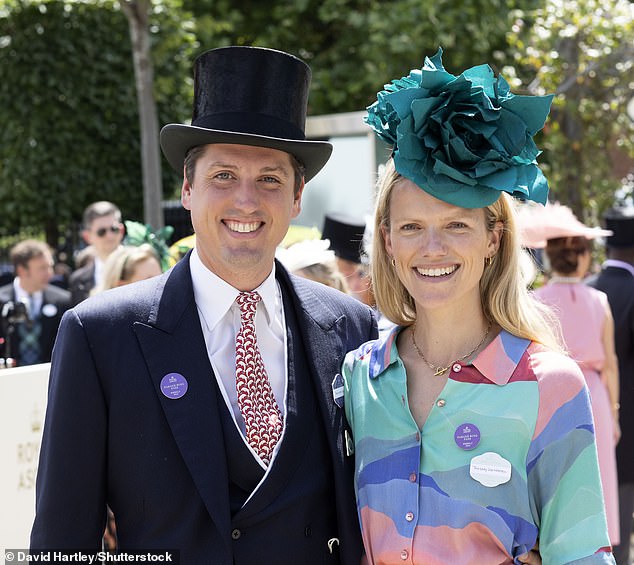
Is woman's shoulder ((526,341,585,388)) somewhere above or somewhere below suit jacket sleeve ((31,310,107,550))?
above

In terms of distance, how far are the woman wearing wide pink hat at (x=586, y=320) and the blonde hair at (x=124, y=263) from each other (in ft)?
6.96

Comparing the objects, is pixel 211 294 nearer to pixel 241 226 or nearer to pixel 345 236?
pixel 241 226

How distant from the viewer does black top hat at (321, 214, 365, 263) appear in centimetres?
568

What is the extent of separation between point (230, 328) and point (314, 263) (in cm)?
212

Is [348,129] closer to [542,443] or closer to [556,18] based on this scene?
[556,18]

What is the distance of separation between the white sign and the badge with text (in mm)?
1348

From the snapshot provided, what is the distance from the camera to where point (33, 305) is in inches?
286

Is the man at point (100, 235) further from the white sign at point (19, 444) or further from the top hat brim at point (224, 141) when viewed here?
the top hat brim at point (224, 141)

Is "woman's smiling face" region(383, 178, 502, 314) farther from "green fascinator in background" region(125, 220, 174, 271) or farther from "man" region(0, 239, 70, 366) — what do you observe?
"man" region(0, 239, 70, 366)

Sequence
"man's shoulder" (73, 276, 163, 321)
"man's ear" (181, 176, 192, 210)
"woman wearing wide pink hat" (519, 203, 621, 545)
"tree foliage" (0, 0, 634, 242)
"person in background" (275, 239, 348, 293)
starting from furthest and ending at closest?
"tree foliage" (0, 0, 634, 242) → "woman wearing wide pink hat" (519, 203, 621, 545) → "person in background" (275, 239, 348, 293) → "man's ear" (181, 176, 192, 210) → "man's shoulder" (73, 276, 163, 321)

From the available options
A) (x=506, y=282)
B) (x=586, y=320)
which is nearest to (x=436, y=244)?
(x=506, y=282)

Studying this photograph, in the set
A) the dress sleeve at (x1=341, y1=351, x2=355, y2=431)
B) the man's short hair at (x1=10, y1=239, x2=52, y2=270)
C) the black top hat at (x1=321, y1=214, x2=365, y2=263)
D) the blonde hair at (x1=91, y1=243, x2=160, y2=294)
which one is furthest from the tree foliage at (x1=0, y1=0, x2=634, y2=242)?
the dress sleeve at (x1=341, y1=351, x2=355, y2=431)

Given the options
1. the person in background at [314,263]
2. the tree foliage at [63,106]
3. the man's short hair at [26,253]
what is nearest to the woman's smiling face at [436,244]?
the person in background at [314,263]

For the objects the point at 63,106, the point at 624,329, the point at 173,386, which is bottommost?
the point at 624,329
